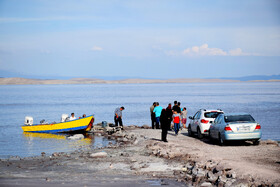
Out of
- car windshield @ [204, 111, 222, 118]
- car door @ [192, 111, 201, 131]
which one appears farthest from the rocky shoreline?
car door @ [192, 111, 201, 131]

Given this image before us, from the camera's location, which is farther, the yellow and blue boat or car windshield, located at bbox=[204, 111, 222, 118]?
the yellow and blue boat

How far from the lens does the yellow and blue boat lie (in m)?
33.2

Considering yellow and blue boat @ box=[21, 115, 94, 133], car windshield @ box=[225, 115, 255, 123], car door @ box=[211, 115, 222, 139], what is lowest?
yellow and blue boat @ box=[21, 115, 94, 133]

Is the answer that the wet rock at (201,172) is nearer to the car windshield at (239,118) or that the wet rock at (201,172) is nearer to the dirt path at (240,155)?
the dirt path at (240,155)

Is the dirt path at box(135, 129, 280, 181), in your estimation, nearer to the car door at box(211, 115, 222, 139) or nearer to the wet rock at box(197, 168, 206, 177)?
the car door at box(211, 115, 222, 139)

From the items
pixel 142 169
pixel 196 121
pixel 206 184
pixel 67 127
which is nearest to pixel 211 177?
pixel 206 184

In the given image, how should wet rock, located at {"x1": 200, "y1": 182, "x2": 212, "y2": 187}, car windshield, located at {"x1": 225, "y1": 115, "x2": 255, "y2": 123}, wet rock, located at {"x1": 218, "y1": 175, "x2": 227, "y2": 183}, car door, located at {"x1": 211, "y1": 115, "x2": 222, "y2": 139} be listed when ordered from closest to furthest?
wet rock, located at {"x1": 218, "y1": 175, "x2": 227, "y2": 183} < wet rock, located at {"x1": 200, "y1": 182, "x2": 212, "y2": 187} < car windshield, located at {"x1": 225, "y1": 115, "x2": 255, "y2": 123} < car door, located at {"x1": 211, "y1": 115, "x2": 222, "y2": 139}

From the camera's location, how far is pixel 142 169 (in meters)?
14.4

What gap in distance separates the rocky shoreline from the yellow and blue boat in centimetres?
1401

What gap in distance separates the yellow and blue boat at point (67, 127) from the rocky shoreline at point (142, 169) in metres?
14.0

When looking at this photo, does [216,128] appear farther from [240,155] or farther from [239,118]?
[240,155]

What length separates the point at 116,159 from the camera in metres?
16.8

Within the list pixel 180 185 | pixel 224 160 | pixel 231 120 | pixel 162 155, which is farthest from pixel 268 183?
pixel 231 120

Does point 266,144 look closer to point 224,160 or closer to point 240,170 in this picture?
point 224,160
